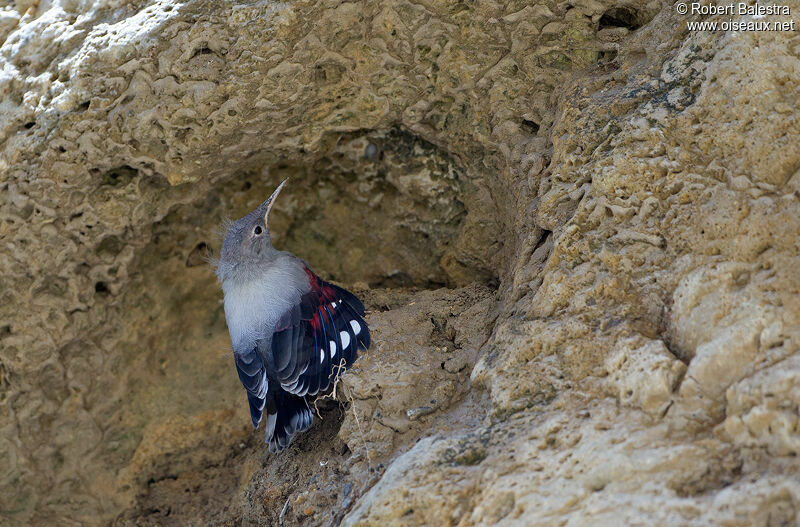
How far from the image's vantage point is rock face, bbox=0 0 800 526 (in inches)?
74.6

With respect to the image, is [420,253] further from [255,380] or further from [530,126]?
[255,380]

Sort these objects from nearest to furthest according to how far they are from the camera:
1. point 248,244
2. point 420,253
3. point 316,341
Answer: point 316,341, point 248,244, point 420,253

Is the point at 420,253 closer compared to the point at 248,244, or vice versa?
the point at 248,244

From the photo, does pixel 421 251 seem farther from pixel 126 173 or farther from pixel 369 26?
pixel 126 173

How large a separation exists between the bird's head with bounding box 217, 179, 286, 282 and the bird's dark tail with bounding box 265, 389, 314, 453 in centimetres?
71

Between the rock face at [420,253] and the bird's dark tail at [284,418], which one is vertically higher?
the rock face at [420,253]

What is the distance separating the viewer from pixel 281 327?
3.12 meters

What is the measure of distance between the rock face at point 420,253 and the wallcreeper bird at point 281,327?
0.14 metres

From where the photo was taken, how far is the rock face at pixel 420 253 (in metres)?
1.90

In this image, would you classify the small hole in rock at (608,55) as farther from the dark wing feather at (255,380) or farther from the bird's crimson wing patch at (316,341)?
the dark wing feather at (255,380)

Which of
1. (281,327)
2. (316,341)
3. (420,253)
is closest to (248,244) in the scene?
(281,327)

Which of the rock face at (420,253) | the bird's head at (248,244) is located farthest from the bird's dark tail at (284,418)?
the bird's head at (248,244)

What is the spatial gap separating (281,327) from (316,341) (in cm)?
20

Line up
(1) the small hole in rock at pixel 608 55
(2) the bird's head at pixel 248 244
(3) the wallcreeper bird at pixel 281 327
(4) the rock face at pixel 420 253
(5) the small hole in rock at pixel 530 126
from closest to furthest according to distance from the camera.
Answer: (4) the rock face at pixel 420 253 < (1) the small hole in rock at pixel 608 55 < (3) the wallcreeper bird at pixel 281 327 < (5) the small hole in rock at pixel 530 126 < (2) the bird's head at pixel 248 244
